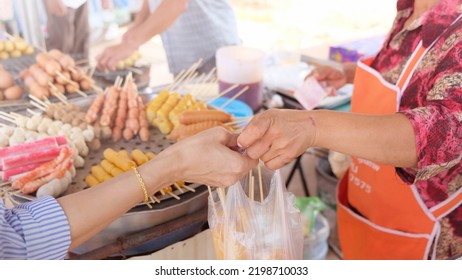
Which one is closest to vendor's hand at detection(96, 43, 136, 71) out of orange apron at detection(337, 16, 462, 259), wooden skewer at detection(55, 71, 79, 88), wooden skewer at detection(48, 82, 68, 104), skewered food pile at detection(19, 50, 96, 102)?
skewered food pile at detection(19, 50, 96, 102)

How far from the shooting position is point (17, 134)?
1602mm

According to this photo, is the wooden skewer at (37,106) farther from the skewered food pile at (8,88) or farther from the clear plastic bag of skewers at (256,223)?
the clear plastic bag of skewers at (256,223)

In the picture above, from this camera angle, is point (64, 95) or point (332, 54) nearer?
point (64, 95)

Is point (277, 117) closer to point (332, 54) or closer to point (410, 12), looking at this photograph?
point (410, 12)

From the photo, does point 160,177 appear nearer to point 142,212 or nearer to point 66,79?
point 142,212

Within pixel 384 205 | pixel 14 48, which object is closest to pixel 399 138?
pixel 384 205

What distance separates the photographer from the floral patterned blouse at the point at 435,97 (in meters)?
1.08

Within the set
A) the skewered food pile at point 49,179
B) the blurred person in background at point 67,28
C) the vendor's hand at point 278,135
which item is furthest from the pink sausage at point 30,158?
the blurred person in background at point 67,28

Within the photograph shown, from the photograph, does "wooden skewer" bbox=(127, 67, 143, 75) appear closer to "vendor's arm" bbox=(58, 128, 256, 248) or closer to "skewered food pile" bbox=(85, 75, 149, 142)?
"skewered food pile" bbox=(85, 75, 149, 142)

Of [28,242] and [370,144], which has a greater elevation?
[370,144]

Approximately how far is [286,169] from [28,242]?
2.70 m

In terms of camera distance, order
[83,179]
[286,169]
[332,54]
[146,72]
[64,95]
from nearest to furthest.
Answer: [83,179] < [64,95] < [146,72] < [332,54] < [286,169]

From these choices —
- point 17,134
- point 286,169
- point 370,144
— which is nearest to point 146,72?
point 17,134
